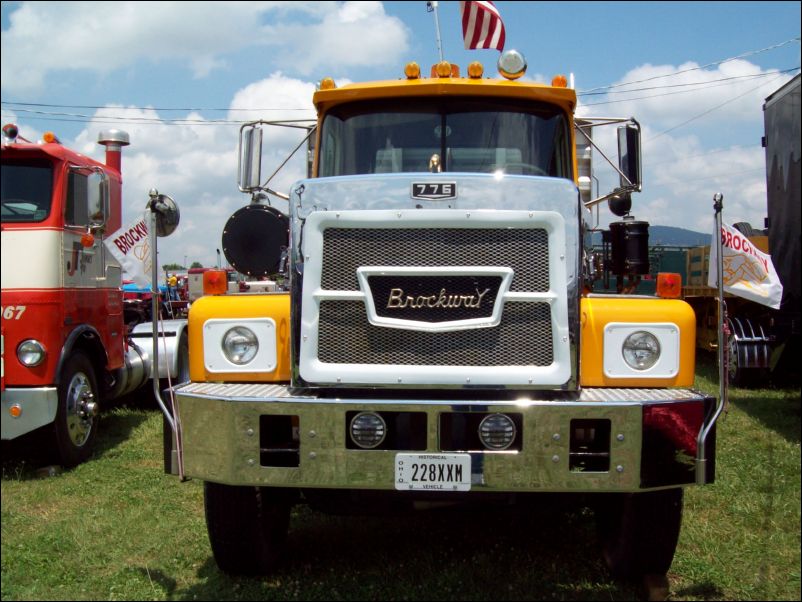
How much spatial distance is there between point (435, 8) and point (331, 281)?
2.83 m

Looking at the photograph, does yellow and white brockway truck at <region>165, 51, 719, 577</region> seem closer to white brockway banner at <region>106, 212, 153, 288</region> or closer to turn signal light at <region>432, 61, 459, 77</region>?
turn signal light at <region>432, 61, 459, 77</region>

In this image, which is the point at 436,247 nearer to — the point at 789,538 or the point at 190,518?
the point at 789,538

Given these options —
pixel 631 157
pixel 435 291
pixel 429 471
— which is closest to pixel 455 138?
pixel 631 157

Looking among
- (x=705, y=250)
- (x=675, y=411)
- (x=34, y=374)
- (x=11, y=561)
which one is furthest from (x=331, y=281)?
(x=705, y=250)

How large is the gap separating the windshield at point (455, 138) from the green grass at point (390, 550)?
2.04m

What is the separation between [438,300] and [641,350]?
1.01 m

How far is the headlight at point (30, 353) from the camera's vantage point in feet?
21.7

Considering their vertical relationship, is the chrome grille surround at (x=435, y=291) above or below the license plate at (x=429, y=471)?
above

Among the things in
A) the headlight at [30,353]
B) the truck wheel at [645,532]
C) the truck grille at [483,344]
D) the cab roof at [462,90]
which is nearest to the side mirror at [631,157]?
the cab roof at [462,90]

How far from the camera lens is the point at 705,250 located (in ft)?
50.5

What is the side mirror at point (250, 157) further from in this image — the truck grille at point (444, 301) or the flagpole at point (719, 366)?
the flagpole at point (719, 366)

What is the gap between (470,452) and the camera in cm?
353

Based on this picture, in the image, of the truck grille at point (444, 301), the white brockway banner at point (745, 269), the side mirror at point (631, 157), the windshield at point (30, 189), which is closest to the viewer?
the truck grille at point (444, 301)

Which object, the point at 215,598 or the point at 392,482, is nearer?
the point at 392,482
